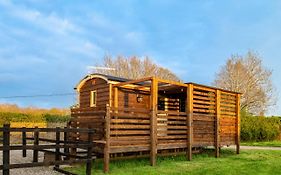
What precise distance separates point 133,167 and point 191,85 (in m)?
4.03

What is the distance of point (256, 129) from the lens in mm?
24969

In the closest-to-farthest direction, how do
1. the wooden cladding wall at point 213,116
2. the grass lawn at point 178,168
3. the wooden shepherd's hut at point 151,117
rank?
the grass lawn at point 178,168, the wooden shepherd's hut at point 151,117, the wooden cladding wall at point 213,116

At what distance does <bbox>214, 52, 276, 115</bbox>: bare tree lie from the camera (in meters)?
30.1

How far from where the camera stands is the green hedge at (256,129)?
2477 cm

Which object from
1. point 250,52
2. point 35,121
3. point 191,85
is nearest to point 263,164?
point 191,85

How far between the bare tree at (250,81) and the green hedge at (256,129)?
432cm

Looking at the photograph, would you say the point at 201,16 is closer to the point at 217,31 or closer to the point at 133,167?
the point at 217,31

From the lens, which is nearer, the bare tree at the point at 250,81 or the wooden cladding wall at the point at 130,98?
the wooden cladding wall at the point at 130,98

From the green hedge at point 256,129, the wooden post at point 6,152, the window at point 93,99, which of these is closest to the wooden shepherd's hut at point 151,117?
the window at point 93,99

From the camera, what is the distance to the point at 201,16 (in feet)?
42.5

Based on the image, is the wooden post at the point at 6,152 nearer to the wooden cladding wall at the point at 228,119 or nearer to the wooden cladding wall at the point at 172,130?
the wooden cladding wall at the point at 172,130

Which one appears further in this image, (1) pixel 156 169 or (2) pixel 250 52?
(2) pixel 250 52

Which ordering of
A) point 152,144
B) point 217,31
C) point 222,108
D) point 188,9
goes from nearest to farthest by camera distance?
1. point 152,144
2. point 188,9
3. point 217,31
4. point 222,108

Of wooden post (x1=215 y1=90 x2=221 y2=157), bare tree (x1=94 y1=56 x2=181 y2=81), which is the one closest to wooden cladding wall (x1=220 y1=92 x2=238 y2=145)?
wooden post (x1=215 y1=90 x2=221 y2=157)
